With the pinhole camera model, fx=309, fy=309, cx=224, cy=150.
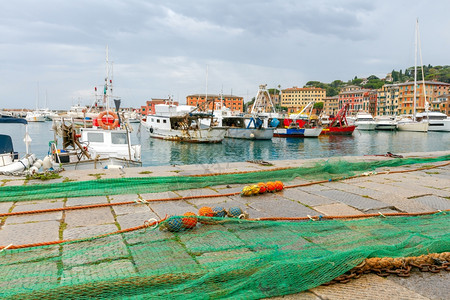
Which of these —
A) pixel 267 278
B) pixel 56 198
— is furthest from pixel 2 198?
pixel 267 278

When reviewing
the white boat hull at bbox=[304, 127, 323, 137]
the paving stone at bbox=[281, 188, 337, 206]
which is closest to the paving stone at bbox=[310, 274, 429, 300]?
the paving stone at bbox=[281, 188, 337, 206]

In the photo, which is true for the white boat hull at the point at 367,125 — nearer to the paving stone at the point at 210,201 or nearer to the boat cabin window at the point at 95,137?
the boat cabin window at the point at 95,137

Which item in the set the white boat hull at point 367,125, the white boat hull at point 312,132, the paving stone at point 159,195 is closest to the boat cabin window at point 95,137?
the paving stone at point 159,195

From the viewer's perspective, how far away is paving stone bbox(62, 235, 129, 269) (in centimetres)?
243

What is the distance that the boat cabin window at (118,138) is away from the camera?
38.2ft

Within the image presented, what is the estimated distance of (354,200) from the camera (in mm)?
4430

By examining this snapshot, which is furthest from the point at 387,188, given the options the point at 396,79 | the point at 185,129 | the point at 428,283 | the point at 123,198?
the point at 396,79

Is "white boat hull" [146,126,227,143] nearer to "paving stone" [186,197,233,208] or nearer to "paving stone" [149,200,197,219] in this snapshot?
"paving stone" [186,197,233,208]

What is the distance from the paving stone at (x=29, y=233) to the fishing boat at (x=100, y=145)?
5.75m

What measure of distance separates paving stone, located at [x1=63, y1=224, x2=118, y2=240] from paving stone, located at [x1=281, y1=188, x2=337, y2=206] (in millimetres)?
2538

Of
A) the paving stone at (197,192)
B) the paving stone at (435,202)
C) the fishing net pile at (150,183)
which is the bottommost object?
the paving stone at (435,202)

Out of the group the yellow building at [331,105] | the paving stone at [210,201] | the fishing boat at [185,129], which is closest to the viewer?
the paving stone at [210,201]

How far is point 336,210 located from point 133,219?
2486mm

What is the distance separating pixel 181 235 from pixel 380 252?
5.63 feet
